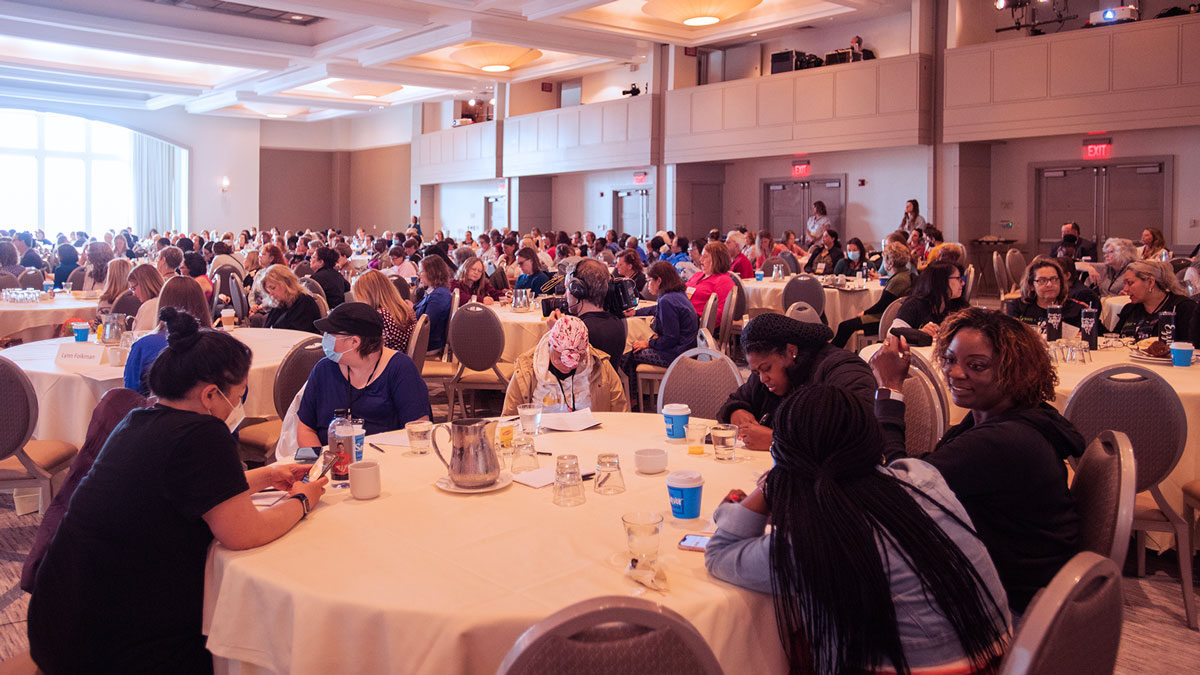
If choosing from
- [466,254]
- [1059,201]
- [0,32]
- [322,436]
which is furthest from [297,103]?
[322,436]

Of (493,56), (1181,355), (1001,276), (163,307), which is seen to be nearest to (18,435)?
(163,307)

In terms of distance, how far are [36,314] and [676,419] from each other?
272 inches

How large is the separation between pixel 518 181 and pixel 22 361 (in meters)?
17.2

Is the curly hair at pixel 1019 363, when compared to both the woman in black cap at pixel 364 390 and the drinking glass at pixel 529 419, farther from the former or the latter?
the woman in black cap at pixel 364 390

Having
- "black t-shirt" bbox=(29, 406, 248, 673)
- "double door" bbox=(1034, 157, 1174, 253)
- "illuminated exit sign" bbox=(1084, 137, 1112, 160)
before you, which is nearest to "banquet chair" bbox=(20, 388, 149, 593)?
"black t-shirt" bbox=(29, 406, 248, 673)

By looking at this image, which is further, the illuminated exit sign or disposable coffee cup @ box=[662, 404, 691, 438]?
the illuminated exit sign

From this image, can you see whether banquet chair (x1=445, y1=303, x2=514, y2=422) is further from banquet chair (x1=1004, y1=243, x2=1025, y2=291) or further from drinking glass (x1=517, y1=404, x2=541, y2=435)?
banquet chair (x1=1004, y1=243, x2=1025, y2=291)

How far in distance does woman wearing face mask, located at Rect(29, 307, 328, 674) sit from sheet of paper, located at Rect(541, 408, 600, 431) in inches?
53.1

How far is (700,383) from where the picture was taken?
13.6 feet

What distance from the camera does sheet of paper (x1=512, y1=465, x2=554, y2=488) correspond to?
2.72m

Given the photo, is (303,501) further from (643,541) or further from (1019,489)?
(1019,489)

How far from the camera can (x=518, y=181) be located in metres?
21.9

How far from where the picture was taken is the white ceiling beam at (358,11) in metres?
13.2

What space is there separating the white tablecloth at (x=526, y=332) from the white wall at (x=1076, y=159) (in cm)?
912
